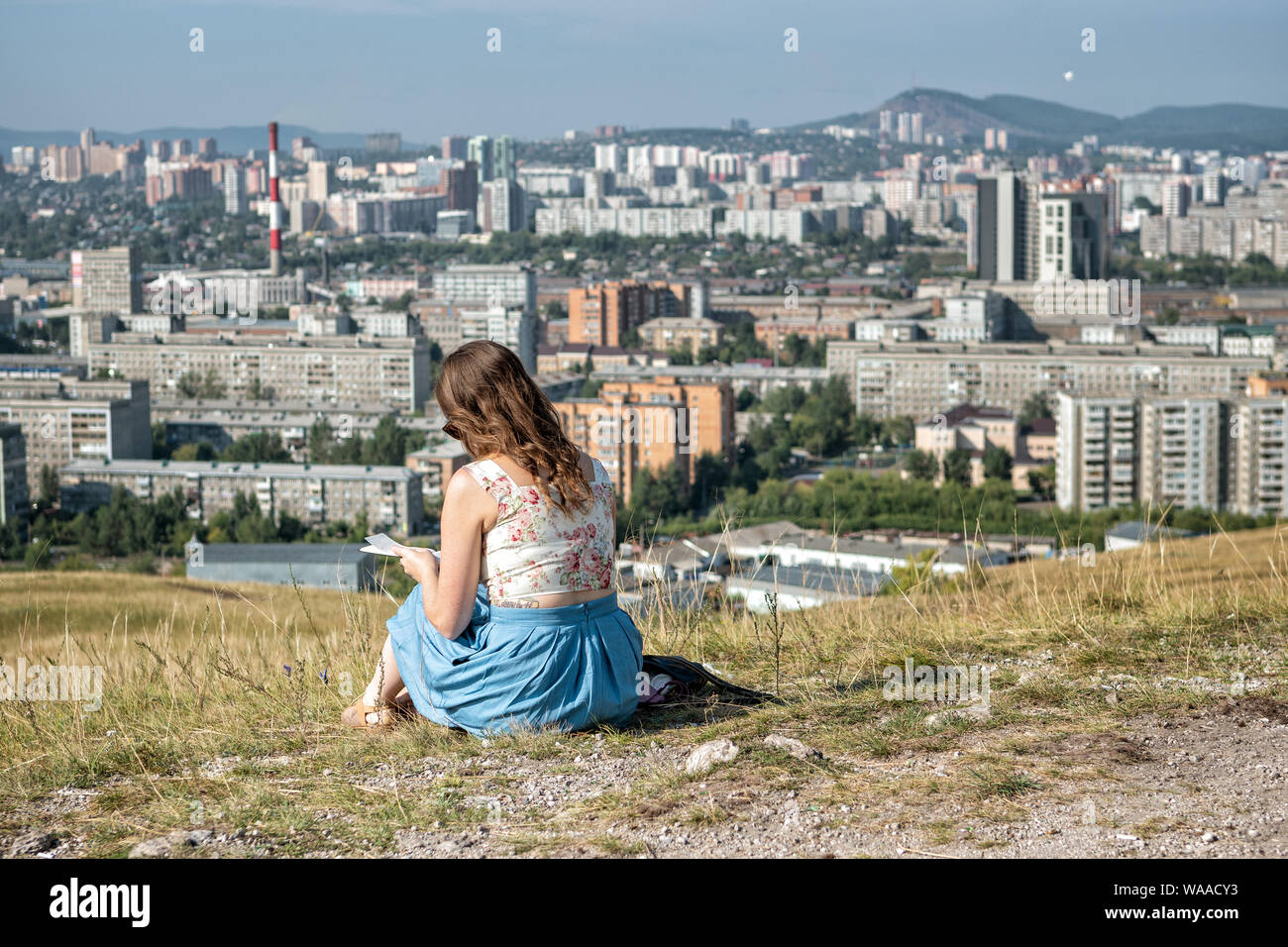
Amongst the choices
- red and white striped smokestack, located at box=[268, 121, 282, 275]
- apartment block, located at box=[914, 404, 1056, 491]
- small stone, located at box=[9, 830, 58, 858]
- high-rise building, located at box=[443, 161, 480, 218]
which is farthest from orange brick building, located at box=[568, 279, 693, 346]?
small stone, located at box=[9, 830, 58, 858]

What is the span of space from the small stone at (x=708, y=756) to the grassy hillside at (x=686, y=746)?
13mm

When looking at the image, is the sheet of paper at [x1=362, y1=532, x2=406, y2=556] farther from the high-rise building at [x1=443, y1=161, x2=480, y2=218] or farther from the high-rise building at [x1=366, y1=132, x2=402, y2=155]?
the high-rise building at [x1=366, y1=132, x2=402, y2=155]

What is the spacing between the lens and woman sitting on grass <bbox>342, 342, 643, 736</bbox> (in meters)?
1.63

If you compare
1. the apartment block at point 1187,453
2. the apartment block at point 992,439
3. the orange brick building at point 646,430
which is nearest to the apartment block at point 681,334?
the apartment block at point 992,439

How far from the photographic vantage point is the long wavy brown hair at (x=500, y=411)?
1.62m

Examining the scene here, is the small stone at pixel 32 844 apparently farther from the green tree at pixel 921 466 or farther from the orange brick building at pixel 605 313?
the orange brick building at pixel 605 313

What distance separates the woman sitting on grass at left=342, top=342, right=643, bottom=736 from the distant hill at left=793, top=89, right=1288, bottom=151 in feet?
300

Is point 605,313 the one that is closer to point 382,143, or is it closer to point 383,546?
point 383,546

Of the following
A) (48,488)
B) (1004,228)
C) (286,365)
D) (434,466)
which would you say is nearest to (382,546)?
(434,466)

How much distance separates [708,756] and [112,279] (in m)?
38.0

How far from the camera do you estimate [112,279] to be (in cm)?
3678
